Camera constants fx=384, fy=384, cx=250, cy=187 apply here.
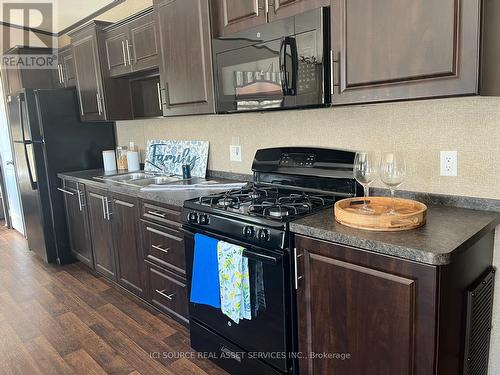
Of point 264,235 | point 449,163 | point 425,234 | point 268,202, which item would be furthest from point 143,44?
point 425,234

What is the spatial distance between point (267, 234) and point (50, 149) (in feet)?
9.20

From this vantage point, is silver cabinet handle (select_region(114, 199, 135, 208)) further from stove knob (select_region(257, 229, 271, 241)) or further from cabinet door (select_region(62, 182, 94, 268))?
stove knob (select_region(257, 229, 271, 241))

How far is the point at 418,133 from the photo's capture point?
5.77 feet

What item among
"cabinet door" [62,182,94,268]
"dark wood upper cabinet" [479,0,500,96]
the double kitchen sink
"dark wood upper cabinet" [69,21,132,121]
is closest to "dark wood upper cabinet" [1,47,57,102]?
"dark wood upper cabinet" [69,21,132,121]

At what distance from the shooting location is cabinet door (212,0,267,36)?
1.88m

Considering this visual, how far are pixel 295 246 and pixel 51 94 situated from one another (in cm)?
302

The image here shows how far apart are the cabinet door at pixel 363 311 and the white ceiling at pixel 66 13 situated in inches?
128

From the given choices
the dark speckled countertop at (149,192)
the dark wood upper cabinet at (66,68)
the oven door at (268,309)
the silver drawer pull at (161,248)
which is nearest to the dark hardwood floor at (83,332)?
the oven door at (268,309)

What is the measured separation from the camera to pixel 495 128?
60.6 inches

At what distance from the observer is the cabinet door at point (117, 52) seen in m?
2.99

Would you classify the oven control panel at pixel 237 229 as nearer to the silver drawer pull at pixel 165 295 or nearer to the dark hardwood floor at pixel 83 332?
the silver drawer pull at pixel 165 295

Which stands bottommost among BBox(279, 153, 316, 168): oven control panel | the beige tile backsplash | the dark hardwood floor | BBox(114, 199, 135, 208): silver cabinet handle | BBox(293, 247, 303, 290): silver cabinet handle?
the dark hardwood floor

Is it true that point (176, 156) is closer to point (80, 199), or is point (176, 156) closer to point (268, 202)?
point (80, 199)

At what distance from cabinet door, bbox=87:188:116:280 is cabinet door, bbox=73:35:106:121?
0.76 m
